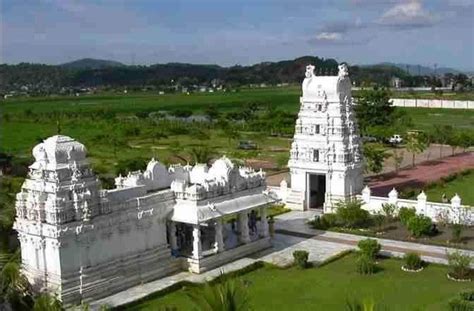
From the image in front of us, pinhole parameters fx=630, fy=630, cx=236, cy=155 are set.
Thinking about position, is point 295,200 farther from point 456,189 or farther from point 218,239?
point 456,189

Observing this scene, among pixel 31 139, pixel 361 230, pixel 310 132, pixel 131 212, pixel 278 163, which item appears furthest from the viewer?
pixel 31 139

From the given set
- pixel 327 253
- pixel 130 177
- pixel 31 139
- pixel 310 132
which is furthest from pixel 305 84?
pixel 31 139

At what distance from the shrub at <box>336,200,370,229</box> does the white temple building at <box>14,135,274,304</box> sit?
5.28 meters

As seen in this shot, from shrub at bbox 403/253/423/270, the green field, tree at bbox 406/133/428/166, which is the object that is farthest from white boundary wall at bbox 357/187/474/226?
tree at bbox 406/133/428/166

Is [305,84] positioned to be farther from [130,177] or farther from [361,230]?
[130,177]

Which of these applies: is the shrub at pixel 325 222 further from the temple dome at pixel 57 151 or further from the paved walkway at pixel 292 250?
the temple dome at pixel 57 151

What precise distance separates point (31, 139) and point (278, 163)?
4024 centimetres

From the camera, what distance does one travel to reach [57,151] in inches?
925

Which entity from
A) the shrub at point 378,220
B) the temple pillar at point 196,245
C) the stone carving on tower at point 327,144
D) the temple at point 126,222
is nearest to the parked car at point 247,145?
the stone carving on tower at point 327,144

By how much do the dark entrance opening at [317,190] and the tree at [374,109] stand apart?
3196cm

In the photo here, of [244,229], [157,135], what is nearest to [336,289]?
[244,229]

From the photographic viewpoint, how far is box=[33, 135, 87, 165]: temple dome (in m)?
23.5

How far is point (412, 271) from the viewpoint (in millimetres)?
26719

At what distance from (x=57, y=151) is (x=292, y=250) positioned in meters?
12.6
